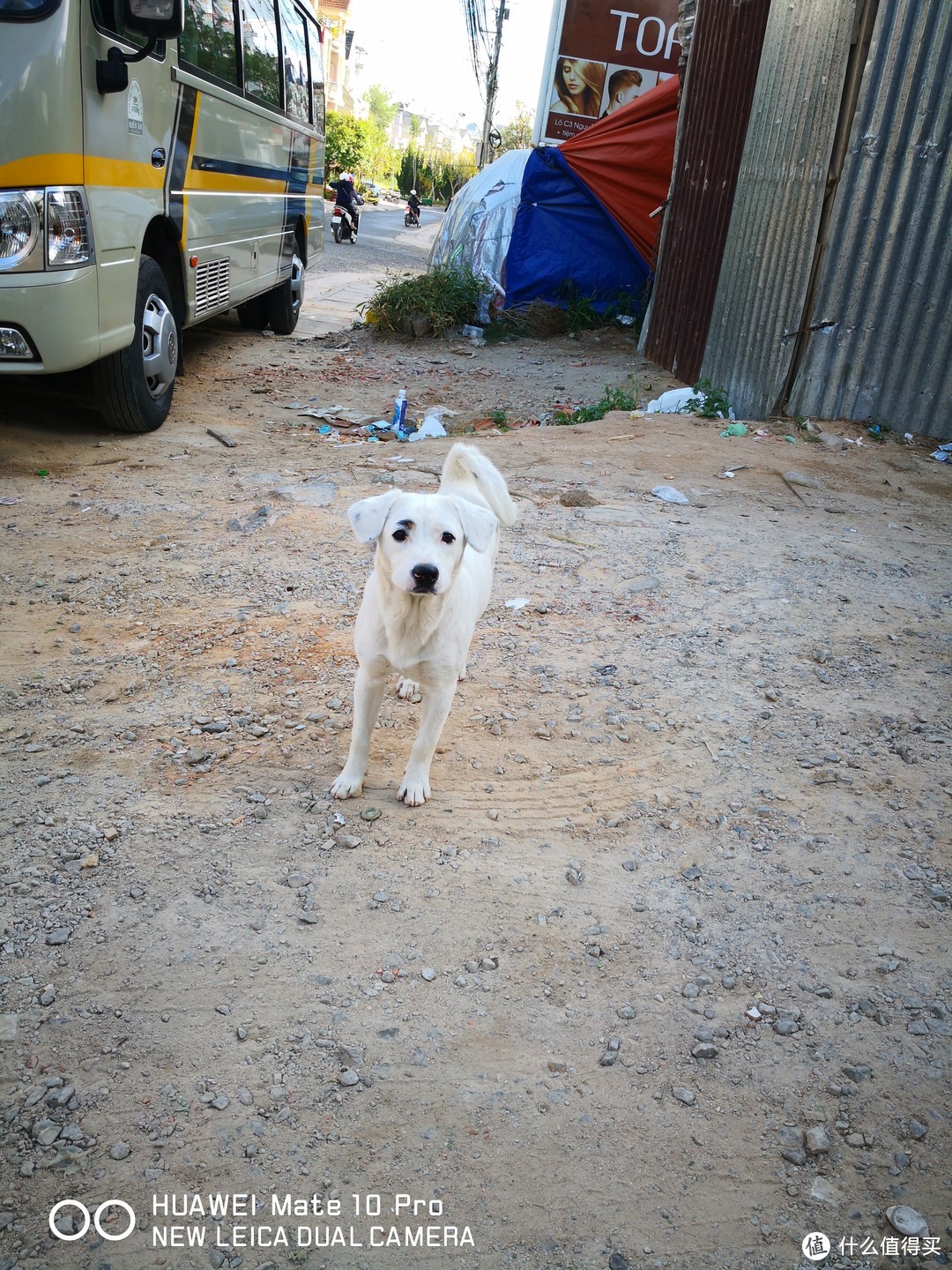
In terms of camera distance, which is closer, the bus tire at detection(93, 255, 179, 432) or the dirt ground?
the dirt ground

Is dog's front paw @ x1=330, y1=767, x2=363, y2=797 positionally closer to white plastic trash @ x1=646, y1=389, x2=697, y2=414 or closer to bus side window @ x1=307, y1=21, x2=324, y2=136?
white plastic trash @ x1=646, y1=389, x2=697, y2=414

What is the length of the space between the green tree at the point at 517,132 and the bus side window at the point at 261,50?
2819 centimetres

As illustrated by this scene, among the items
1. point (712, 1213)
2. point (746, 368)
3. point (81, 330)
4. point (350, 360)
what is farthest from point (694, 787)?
point (350, 360)

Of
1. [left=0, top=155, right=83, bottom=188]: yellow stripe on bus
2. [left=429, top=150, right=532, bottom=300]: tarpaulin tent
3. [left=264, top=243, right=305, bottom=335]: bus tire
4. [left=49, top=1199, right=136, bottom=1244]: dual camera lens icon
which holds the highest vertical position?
[left=429, top=150, right=532, bottom=300]: tarpaulin tent

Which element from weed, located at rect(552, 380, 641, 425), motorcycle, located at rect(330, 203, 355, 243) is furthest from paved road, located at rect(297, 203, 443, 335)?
weed, located at rect(552, 380, 641, 425)

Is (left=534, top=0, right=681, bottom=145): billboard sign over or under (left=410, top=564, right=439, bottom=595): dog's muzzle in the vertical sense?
over

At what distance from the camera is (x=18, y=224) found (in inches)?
175

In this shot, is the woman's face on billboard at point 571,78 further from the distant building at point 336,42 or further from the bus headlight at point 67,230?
the distant building at point 336,42

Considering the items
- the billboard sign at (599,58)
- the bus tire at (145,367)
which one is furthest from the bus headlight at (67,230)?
the billboard sign at (599,58)

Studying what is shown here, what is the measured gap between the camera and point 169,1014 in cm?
209

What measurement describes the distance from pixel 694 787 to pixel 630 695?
0.59 meters

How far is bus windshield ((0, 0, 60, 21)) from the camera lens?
435cm

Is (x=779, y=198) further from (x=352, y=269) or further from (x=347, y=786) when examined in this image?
(x=352, y=269)

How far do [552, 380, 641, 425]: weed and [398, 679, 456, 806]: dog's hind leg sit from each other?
5152 millimetres
